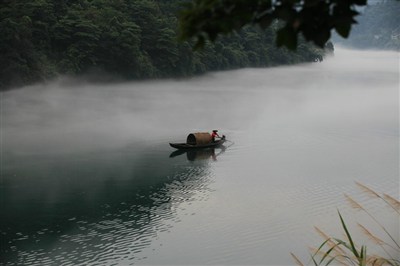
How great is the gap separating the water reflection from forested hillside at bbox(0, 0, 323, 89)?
2136 cm

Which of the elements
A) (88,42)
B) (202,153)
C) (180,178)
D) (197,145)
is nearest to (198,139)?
(197,145)

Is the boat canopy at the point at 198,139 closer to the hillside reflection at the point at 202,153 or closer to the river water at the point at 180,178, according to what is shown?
the hillside reflection at the point at 202,153

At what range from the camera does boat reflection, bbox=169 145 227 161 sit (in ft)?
Answer: 112

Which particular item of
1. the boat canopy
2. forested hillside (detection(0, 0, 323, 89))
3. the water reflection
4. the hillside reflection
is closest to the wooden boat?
the boat canopy

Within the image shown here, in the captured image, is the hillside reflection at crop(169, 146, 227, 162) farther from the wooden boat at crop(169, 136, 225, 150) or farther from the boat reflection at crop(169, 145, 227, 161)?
the wooden boat at crop(169, 136, 225, 150)

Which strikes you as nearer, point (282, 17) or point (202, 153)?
point (282, 17)

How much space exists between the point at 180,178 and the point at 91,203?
228 inches

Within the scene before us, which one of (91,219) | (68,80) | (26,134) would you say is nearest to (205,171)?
(91,219)

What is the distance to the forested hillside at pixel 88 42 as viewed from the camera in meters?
58.2

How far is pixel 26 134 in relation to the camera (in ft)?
135

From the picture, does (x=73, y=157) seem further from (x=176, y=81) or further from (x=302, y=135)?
(x=176, y=81)

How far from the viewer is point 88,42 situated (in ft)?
221

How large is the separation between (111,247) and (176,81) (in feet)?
208

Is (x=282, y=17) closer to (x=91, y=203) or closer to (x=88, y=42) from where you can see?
(x=91, y=203)
